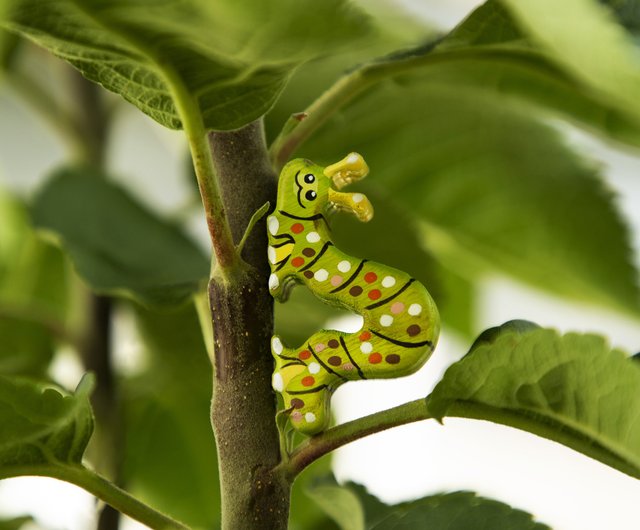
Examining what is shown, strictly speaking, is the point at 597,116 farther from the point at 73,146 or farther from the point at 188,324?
the point at 73,146

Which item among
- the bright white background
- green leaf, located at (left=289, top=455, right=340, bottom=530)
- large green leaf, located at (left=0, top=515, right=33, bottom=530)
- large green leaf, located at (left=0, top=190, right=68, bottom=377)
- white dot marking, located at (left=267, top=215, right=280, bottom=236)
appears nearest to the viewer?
white dot marking, located at (left=267, top=215, right=280, bottom=236)

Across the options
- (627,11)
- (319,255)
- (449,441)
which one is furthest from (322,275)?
(449,441)

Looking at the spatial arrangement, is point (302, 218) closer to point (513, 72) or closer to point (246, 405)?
point (246, 405)

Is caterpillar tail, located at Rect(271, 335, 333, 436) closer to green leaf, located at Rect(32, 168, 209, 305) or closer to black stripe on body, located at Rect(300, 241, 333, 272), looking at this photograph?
black stripe on body, located at Rect(300, 241, 333, 272)

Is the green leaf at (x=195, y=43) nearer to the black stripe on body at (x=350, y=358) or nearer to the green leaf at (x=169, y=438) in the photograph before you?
the black stripe on body at (x=350, y=358)

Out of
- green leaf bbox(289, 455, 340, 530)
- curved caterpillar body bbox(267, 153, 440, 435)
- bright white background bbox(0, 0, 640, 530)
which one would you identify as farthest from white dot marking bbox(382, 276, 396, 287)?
bright white background bbox(0, 0, 640, 530)

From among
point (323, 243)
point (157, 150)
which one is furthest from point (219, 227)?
point (157, 150)
